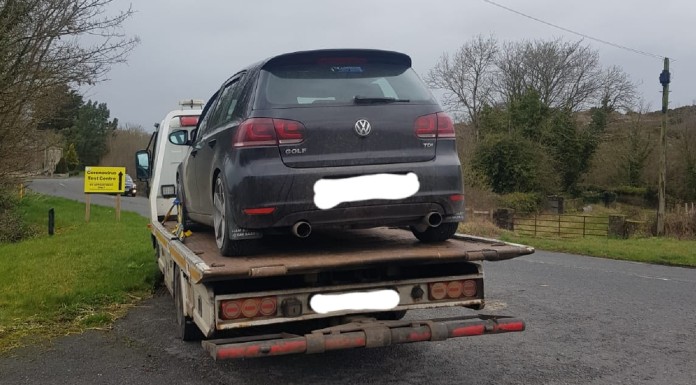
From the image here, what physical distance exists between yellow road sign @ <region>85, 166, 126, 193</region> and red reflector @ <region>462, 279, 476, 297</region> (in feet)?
49.8

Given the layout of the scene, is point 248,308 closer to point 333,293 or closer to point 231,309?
point 231,309

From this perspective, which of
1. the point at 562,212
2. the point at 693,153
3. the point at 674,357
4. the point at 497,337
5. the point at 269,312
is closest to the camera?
the point at 269,312

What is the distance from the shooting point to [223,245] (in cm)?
420

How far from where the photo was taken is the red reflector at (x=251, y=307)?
3670 millimetres

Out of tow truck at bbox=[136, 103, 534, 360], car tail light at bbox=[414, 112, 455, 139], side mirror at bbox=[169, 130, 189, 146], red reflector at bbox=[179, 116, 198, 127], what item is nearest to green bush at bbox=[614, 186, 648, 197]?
red reflector at bbox=[179, 116, 198, 127]

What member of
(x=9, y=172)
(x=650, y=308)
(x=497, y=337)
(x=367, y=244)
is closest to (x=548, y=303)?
(x=650, y=308)

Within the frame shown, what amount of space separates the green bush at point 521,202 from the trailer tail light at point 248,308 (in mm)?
31638

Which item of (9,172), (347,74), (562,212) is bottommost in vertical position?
(562,212)

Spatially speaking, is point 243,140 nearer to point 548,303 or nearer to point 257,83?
point 257,83

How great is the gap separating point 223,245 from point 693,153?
34895 millimetres

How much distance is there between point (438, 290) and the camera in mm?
4090

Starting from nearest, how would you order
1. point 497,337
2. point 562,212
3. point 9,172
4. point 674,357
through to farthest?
point 674,357, point 497,337, point 9,172, point 562,212

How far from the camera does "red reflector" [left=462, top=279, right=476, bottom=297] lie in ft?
13.7

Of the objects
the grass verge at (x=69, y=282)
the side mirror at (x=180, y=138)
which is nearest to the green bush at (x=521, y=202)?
the grass verge at (x=69, y=282)
